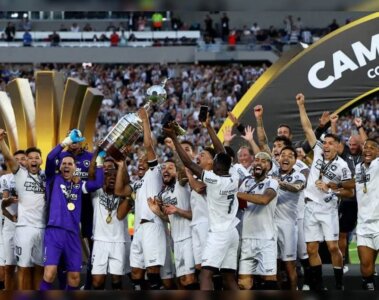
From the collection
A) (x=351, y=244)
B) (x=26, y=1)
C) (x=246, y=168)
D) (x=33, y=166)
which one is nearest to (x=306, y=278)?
(x=246, y=168)

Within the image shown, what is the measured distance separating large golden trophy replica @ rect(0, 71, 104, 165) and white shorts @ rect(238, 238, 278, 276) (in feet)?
16.7

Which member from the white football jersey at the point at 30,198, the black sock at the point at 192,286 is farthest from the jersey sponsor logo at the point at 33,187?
the black sock at the point at 192,286

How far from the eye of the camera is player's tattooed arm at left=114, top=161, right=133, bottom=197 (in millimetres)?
10695

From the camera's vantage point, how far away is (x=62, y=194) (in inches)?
420

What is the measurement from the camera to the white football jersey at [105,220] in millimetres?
10898

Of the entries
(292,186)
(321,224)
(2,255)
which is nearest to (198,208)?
(292,186)

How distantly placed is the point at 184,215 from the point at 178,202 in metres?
0.18

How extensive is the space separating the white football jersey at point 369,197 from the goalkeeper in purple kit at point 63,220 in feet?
9.90

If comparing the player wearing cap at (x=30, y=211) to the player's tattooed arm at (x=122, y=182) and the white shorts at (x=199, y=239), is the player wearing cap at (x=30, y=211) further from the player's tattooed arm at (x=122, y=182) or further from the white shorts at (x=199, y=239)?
the white shorts at (x=199, y=239)

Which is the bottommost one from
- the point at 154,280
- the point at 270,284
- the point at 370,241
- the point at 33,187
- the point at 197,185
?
the point at 270,284

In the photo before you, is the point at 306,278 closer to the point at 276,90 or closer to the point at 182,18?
the point at 276,90

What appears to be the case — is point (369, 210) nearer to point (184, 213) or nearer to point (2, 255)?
point (184, 213)

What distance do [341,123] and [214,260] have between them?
1921 centimetres

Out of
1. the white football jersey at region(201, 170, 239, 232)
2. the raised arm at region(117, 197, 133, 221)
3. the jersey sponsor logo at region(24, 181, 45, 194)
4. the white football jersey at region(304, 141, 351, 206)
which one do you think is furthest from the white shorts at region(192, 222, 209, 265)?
the jersey sponsor logo at region(24, 181, 45, 194)
